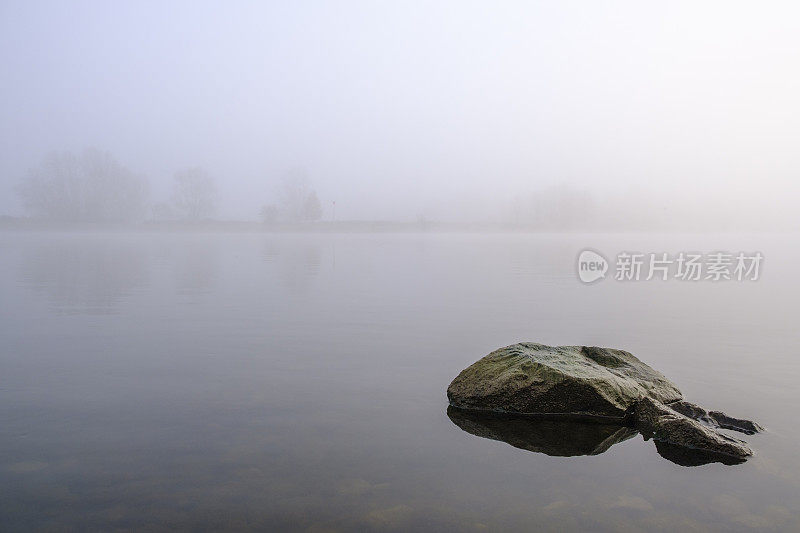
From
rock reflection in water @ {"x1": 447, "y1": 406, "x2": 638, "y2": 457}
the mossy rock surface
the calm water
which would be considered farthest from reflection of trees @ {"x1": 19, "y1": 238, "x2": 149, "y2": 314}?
rock reflection in water @ {"x1": 447, "y1": 406, "x2": 638, "y2": 457}

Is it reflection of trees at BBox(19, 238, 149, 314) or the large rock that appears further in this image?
reflection of trees at BBox(19, 238, 149, 314)

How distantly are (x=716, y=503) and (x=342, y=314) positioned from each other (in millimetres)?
16493

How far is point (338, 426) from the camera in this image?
10.0 metres

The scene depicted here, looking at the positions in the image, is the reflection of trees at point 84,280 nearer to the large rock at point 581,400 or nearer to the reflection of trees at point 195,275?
the reflection of trees at point 195,275

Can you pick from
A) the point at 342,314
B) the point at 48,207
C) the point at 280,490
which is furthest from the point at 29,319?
the point at 48,207

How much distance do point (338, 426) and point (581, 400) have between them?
4.29 m

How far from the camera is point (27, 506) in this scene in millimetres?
7117

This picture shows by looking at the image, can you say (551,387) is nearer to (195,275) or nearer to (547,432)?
(547,432)

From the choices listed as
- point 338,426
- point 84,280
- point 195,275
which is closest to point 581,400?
point 338,426

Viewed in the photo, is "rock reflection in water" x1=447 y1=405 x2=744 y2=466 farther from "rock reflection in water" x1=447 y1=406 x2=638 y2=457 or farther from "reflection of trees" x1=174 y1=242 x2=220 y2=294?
"reflection of trees" x1=174 y1=242 x2=220 y2=294

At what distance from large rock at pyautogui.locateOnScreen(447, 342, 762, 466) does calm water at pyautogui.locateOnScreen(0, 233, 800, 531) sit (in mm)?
375

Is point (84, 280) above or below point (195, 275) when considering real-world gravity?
above

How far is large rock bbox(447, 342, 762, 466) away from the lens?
942 centimetres

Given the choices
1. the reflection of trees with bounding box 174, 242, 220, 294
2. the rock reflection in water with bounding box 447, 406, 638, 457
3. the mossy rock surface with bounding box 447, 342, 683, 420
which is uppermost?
the mossy rock surface with bounding box 447, 342, 683, 420
